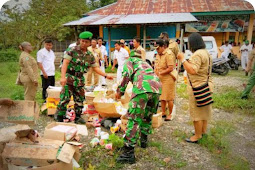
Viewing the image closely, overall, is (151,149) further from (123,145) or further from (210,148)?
(210,148)

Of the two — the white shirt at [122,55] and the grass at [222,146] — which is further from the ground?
the white shirt at [122,55]

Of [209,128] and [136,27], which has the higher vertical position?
[136,27]

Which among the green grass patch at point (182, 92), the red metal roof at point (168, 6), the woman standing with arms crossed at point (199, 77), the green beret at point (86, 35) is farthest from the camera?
the red metal roof at point (168, 6)

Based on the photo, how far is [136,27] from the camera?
14.2 m

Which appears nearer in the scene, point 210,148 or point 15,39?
point 210,148

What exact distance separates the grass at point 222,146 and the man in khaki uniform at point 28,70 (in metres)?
3.48

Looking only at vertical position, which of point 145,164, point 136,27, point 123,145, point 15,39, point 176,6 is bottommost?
point 145,164

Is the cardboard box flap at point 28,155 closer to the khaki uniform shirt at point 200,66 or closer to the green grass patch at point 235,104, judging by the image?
the khaki uniform shirt at point 200,66

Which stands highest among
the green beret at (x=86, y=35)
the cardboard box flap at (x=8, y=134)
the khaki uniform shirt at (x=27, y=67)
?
the green beret at (x=86, y=35)

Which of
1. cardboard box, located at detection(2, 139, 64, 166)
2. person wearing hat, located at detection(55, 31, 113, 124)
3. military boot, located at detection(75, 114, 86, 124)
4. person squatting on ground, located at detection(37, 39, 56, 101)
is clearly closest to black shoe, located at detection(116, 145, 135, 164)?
cardboard box, located at detection(2, 139, 64, 166)

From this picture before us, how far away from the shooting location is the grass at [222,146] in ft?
9.80

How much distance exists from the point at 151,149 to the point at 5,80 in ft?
24.9

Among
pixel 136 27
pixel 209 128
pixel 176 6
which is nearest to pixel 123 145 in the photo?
pixel 209 128

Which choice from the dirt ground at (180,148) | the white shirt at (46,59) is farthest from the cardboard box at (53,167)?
the white shirt at (46,59)
